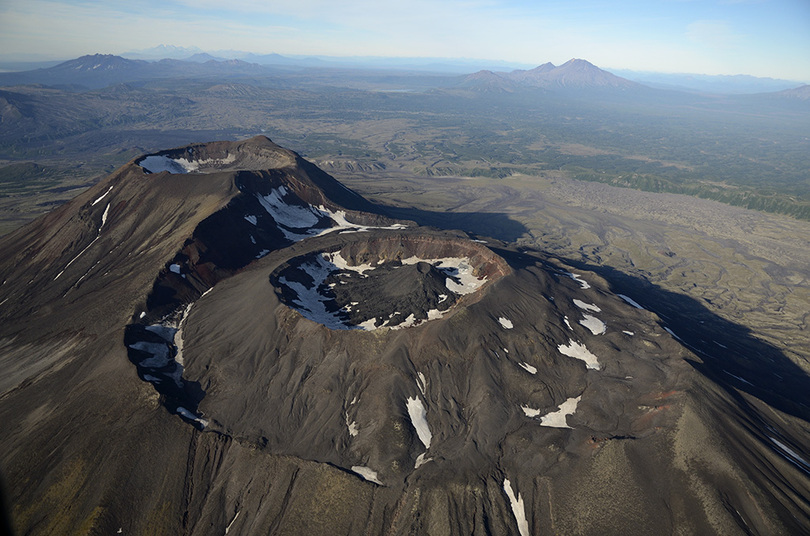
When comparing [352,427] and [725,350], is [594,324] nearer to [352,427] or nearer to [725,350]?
[725,350]

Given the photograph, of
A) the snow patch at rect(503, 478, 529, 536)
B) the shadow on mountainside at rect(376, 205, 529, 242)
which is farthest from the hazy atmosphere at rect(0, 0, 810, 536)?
the shadow on mountainside at rect(376, 205, 529, 242)

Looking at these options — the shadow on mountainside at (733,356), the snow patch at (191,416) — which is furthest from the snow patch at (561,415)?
the snow patch at (191,416)

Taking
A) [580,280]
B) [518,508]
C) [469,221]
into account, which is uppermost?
[580,280]

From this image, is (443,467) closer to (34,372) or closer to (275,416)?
(275,416)

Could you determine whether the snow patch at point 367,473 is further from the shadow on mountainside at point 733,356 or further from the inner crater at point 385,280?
the shadow on mountainside at point 733,356

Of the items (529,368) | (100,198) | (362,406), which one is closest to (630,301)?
(529,368)

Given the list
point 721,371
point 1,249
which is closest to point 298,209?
point 1,249
